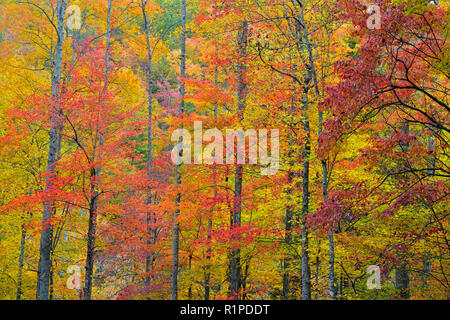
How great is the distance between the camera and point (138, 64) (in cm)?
Result: 3047

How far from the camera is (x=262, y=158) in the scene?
12.5 meters

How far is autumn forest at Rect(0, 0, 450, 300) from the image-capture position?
757 cm

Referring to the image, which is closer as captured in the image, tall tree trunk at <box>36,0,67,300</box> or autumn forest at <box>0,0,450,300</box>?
autumn forest at <box>0,0,450,300</box>

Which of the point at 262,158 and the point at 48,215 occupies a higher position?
the point at 262,158

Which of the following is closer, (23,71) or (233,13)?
(233,13)

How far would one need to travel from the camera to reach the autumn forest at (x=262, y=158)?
7.57 meters

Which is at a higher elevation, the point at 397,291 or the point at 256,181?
the point at 256,181

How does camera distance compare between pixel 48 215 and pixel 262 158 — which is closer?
pixel 262 158

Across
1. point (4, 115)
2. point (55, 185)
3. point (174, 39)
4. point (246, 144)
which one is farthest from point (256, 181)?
point (174, 39)

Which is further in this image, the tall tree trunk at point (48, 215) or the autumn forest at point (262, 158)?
the tall tree trunk at point (48, 215)

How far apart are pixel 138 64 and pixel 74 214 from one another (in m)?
18.9

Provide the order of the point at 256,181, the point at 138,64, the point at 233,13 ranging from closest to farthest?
the point at 233,13 < the point at 256,181 < the point at 138,64

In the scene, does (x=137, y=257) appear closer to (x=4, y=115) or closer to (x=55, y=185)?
(x=55, y=185)
